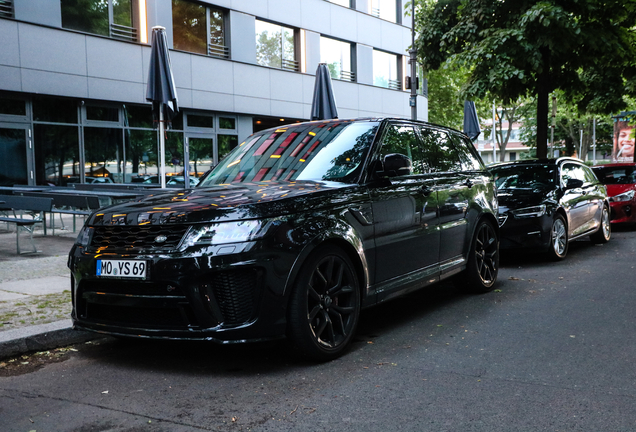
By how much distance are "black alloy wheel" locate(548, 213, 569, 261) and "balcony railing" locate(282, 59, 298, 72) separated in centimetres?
1725

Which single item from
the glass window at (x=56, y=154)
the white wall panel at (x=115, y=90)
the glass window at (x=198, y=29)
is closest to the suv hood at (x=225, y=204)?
the glass window at (x=56, y=154)

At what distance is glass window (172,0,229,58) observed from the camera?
21.1 m

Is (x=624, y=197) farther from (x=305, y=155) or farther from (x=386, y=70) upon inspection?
(x=386, y=70)

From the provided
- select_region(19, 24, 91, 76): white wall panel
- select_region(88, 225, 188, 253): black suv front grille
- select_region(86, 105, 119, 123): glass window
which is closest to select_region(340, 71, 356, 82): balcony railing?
select_region(86, 105, 119, 123): glass window

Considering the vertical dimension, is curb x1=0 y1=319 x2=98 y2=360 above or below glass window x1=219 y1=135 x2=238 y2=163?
below

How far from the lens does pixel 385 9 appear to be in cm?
3109

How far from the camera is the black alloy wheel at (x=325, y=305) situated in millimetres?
4383

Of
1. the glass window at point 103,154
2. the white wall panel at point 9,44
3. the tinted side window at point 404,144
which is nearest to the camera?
the tinted side window at point 404,144

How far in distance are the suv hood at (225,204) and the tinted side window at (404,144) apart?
2.85 feet

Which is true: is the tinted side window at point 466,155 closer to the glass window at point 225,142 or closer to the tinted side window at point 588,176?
the tinted side window at point 588,176

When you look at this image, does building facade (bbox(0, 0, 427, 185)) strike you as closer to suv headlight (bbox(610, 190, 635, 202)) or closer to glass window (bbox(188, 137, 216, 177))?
glass window (bbox(188, 137, 216, 177))

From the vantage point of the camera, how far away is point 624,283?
7.69m

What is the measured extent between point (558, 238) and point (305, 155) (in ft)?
18.3

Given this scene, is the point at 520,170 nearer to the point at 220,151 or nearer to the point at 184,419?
the point at 184,419
